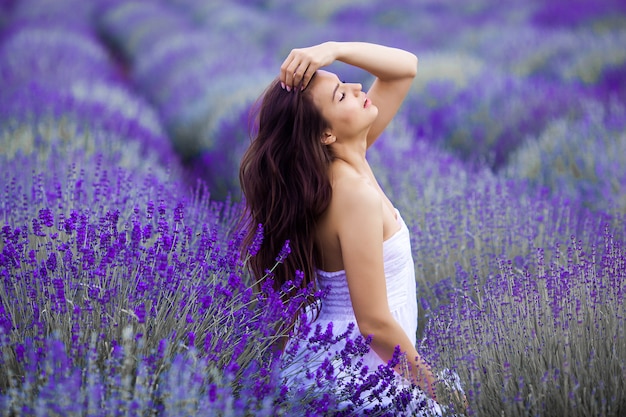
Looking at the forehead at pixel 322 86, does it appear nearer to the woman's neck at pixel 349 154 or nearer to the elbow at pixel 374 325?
the woman's neck at pixel 349 154

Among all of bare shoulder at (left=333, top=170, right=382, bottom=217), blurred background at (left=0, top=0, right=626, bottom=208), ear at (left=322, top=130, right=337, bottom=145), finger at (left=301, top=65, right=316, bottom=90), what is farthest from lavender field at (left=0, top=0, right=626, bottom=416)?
finger at (left=301, top=65, right=316, bottom=90)

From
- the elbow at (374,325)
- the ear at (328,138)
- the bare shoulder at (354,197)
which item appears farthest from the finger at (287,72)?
the elbow at (374,325)

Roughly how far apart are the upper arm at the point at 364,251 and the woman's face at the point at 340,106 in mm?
254

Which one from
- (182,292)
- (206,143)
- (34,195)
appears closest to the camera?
(182,292)

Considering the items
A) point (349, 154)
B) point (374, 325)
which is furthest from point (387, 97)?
point (374, 325)

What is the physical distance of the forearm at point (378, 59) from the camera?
2.54m

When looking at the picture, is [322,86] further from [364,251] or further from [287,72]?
[364,251]

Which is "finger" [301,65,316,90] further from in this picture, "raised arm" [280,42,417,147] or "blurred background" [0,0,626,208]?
"blurred background" [0,0,626,208]

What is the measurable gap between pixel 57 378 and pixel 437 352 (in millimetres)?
992

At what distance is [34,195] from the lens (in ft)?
→ 10.3

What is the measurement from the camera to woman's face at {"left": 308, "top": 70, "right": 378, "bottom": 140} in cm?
229

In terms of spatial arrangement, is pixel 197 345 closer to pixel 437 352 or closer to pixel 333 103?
pixel 437 352

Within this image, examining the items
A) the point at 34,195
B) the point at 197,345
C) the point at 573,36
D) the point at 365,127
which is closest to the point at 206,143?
the point at 34,195

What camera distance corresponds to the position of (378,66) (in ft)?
8.69
